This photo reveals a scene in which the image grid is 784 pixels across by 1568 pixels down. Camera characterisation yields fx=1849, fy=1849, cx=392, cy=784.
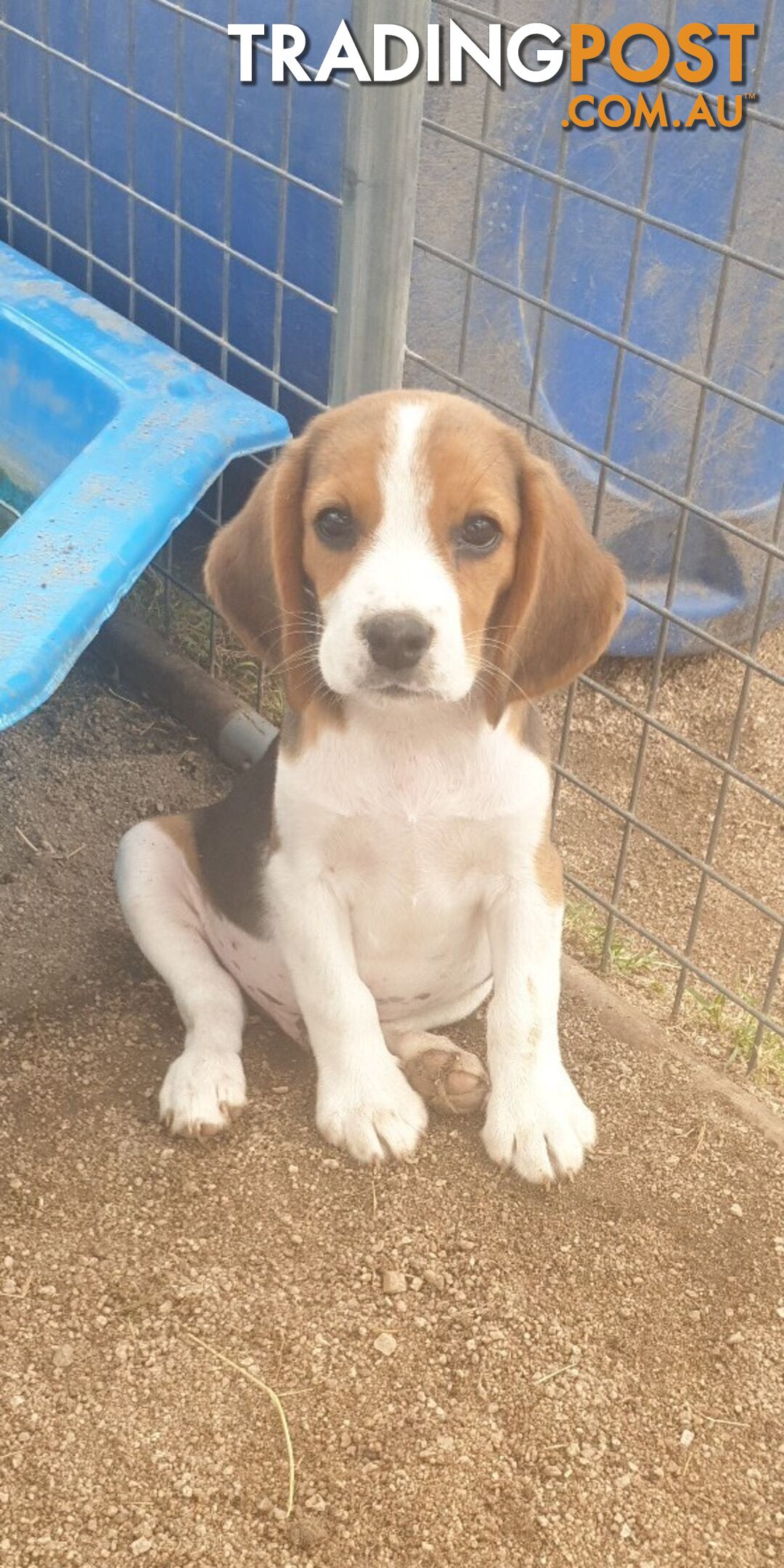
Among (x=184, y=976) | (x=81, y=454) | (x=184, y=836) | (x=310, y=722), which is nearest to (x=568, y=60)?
(x=81, y=454)

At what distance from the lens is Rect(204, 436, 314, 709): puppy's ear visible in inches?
124

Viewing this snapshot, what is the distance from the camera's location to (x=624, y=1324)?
3.24m

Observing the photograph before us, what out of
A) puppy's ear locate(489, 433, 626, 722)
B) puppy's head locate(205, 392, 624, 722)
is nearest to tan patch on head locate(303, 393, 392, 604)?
puppy's head locate(205, 392, 624, 722)

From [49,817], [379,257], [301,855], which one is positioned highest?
[379,257]

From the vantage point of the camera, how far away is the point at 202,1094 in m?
3.53

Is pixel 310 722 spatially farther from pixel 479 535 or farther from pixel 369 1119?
pixel 369 1119

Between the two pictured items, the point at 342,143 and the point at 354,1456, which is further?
the point at 342,143

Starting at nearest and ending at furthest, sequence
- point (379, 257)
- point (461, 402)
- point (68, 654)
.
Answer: point (461, 402), point (68, 654), point (379, 257)

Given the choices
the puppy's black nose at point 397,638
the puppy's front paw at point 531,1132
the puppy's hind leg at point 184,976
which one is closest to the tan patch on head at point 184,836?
the puppy's hind leg at point 184,976

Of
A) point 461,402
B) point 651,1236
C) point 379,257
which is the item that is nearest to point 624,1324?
point 651,1236

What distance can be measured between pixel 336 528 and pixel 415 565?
0.62ft

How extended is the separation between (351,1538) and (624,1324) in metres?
0.68

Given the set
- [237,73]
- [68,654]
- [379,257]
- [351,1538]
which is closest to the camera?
[351,1538]

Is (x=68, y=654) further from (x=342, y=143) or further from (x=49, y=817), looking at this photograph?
(x=342, y=143)
